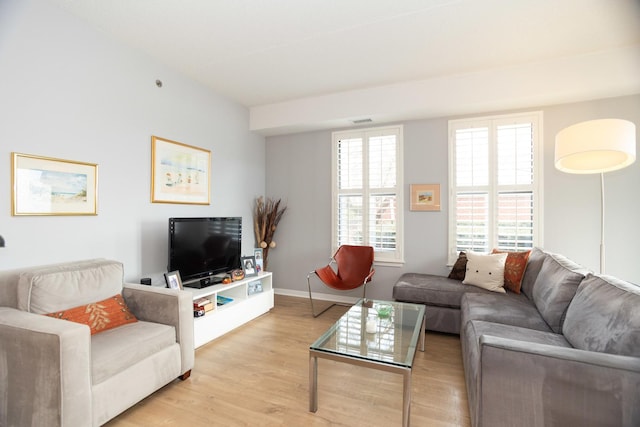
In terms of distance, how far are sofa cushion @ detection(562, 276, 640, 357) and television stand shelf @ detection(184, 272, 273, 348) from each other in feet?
9.56

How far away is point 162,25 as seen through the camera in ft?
8.35

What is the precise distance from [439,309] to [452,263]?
0.87 meters

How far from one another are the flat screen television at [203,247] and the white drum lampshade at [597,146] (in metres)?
3.50

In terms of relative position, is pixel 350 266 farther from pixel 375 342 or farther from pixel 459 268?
pixel 375 342

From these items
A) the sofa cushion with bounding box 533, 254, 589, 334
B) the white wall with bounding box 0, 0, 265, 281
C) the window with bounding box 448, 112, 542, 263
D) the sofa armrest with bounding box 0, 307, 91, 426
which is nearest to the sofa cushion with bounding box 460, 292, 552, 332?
the sofa cushion with bounding box 533, 254, 589, 334

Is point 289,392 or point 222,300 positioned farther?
point 222,300

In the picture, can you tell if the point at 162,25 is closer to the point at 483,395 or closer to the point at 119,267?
the point at 119,267

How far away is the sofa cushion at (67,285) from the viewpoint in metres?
1.87

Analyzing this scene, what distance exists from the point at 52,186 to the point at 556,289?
3891 millimetres

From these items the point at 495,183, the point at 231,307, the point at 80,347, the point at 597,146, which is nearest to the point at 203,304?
the point at 231,307

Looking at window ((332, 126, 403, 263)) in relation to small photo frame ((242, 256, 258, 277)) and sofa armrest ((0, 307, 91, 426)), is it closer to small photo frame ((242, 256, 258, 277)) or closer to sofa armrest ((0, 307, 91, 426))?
small photo frame ((242, 256, 258, 277))

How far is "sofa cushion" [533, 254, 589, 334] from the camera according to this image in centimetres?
205

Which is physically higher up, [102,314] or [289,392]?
[102,314]

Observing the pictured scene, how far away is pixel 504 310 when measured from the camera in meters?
2.44
